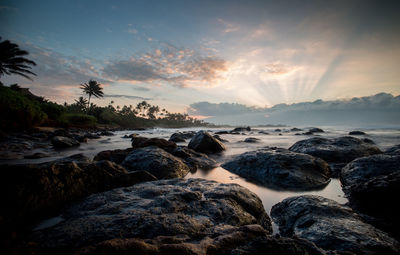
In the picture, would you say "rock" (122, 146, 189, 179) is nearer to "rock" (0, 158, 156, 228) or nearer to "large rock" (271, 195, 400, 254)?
"rock" (0, 158, 156, 228)

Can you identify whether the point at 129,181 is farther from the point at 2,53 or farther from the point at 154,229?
the point at 2,53

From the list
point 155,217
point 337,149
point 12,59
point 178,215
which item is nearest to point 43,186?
point 155,217

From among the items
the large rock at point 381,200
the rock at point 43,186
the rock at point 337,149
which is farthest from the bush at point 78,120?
the large rock at point 381,200

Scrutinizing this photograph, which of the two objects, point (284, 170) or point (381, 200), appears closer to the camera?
point (381, 200)

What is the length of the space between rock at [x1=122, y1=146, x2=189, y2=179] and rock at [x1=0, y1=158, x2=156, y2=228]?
1633 millimetres

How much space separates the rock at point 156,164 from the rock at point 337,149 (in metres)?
5.19

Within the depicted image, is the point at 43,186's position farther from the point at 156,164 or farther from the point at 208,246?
the point at 156,164

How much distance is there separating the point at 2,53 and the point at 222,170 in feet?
137

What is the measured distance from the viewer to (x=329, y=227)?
2150 mm

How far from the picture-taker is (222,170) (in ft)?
20.2

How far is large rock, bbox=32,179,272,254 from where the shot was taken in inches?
67.9

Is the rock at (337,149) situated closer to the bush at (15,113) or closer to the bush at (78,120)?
the bush at (15,113)

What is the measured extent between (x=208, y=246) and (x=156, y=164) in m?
3.92

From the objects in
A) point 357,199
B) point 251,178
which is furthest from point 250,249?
point 251,178
